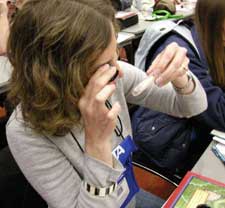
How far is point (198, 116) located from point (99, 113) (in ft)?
2.11

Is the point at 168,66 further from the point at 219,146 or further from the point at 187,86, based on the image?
the point at 219,146

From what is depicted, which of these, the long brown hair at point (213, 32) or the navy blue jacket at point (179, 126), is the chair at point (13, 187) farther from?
the long brown hair at point (213, 32)

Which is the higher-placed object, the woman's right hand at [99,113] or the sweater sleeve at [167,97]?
the woman's right hand at [99,113]

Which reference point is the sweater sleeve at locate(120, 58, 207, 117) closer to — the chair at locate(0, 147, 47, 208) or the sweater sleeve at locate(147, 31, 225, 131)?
the sweater sleeve at locate(147, 31, 225, 131)

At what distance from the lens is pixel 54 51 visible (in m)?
0.75

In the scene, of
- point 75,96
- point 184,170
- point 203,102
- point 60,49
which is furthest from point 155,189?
point 60,49

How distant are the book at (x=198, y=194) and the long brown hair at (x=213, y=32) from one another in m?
0.57

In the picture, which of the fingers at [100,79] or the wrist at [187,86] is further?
the wrist at [187,86]

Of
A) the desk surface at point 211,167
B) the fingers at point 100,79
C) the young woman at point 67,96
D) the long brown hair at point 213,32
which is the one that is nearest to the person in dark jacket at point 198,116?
the long brown hair at point 213,32

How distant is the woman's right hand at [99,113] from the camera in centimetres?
74

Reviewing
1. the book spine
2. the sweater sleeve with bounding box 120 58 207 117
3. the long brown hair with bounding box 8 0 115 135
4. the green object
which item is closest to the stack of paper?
the book spine

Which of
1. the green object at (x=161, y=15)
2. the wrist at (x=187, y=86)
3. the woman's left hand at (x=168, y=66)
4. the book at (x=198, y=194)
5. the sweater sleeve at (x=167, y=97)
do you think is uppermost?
the woman's left hand at (x=168, y=66)

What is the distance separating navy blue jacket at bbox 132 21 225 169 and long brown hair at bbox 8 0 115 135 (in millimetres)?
595

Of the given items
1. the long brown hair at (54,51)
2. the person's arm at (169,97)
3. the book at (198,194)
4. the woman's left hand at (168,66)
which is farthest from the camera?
the person's arm at (169,97)
